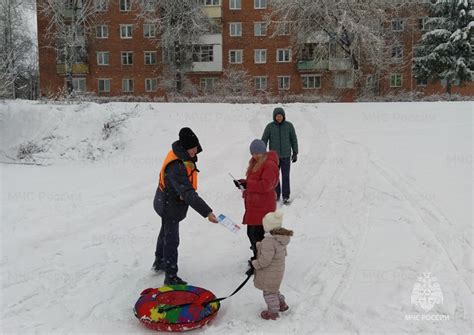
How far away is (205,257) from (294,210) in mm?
2544

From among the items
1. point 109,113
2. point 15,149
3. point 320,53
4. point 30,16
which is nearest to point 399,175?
point 109,113

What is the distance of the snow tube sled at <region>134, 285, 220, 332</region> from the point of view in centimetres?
417

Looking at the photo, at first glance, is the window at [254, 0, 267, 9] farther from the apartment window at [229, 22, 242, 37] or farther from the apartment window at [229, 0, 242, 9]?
the apartment window at [229, 22, 242, 37]

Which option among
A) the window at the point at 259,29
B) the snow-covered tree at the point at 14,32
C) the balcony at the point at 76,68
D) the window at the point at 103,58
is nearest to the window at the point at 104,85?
the balcony at the point at 76,68

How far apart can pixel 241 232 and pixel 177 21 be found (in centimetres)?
2972

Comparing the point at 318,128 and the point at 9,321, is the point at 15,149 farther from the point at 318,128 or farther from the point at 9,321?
the point at 9,321

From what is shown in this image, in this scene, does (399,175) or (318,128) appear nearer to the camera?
(399,175)

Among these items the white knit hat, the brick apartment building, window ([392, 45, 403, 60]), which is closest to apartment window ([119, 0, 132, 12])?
the brick apartment building

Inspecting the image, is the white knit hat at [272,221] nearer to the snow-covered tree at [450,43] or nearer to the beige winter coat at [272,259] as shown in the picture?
the beige winter coat at [272,259]

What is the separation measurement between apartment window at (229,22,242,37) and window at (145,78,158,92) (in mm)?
8420

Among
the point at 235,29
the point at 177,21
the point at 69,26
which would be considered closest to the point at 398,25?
the point at 235,29

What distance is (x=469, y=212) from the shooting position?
24.0 feet

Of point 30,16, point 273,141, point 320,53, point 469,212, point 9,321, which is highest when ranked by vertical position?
point 30,16

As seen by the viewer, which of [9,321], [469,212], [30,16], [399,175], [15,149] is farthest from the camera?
[30,16]
